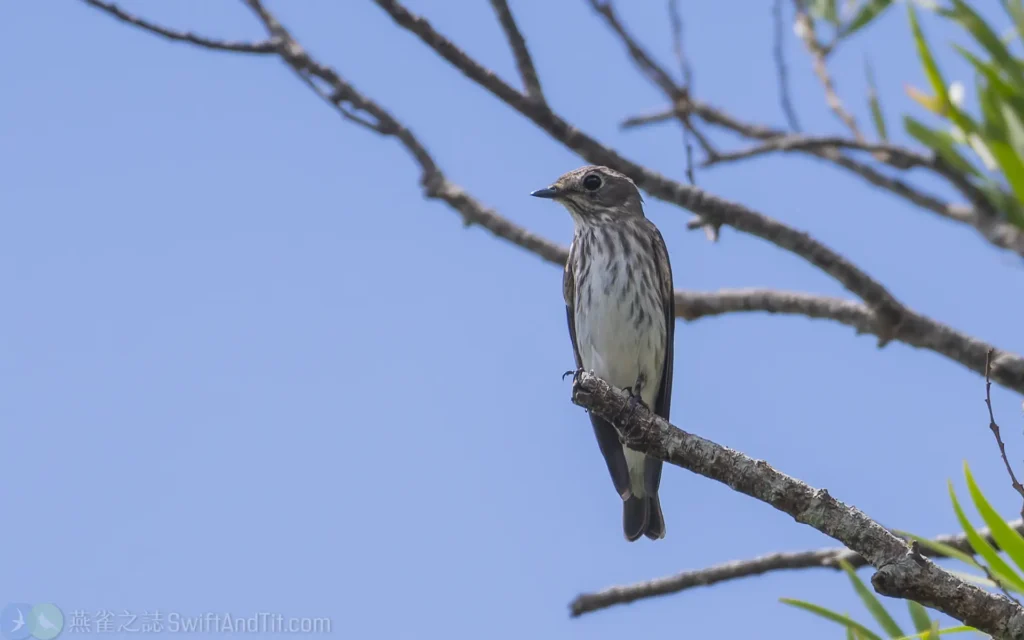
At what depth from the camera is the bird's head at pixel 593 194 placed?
297 inches

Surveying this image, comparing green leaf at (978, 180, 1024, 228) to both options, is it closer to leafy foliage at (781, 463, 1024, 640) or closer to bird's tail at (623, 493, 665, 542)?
→ leafy foliage at (781, 463, 1024, 640)

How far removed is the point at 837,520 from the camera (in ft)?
11.6

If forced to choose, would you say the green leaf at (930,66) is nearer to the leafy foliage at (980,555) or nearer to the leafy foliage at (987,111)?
the leafy foliage at (987,111)

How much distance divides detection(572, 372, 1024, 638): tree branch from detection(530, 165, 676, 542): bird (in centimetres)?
266

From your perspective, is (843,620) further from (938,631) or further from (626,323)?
(626,323)

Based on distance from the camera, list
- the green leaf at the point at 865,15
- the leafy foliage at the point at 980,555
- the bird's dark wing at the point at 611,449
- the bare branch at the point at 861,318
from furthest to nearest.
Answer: the bird's dark wing at the point at 611,449, the green leaf at the point at 865,15, the bare branch at the point at 861,318, the leafy foliage at the point at 980,555

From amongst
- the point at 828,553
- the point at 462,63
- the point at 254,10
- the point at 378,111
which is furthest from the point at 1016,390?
the point at 254,10

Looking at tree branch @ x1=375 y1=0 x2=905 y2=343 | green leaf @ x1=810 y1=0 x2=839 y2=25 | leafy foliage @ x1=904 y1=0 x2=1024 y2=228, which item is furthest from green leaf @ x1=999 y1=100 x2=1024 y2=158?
green leaf @ x1=810 y1=0 x2=839 y2=25

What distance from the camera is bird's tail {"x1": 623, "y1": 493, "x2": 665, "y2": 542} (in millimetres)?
6863

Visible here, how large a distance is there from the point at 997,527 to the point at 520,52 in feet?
10.4

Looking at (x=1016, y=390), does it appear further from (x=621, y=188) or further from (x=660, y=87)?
(x=621, y=188)

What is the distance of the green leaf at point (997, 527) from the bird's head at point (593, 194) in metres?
4.38

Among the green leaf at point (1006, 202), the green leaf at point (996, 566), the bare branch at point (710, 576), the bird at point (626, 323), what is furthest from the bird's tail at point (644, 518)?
the green leaf at point (996, 566)

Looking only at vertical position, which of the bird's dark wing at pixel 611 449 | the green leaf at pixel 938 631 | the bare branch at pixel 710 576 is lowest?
the green leaf at pixel 938 631
